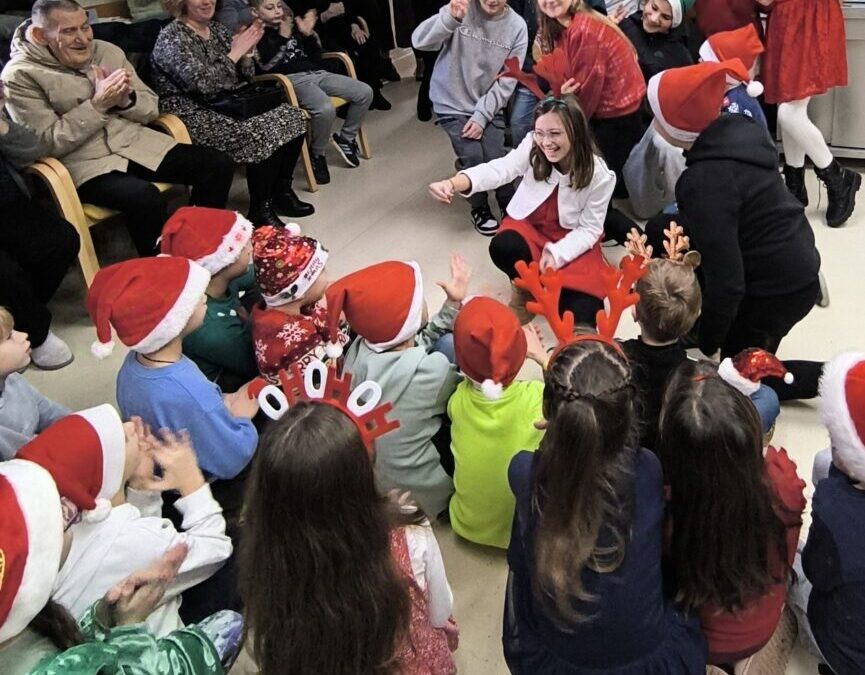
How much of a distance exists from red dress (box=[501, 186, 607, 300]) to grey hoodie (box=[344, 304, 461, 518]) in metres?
0.83

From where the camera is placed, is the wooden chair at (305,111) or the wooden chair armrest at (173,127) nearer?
the wooden chair armrest at (173,127)

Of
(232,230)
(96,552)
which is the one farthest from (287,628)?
(232,230)

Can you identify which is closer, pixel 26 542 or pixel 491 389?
A: pixel 26 542

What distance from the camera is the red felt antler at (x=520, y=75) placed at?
3.28 m

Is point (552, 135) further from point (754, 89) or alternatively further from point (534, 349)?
point (534, 349)

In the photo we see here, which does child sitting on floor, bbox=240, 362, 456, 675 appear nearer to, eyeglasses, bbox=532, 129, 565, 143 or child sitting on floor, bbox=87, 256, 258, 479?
child sitting on floor, bbox=87, 256, 258, 479

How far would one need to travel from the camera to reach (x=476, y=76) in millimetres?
3545

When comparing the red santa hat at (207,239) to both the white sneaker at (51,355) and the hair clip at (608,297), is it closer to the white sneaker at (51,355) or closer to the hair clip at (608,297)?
the hair clip at (608,297)

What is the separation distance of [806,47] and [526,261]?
149 cm

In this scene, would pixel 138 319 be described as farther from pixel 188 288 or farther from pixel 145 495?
pixel 145 495

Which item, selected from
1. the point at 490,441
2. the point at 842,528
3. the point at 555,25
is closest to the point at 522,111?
the point at 555,25

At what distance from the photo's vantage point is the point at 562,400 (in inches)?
→ 54.0

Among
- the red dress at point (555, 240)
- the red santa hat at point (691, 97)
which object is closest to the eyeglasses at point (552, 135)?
the red dress at point (555, 240)

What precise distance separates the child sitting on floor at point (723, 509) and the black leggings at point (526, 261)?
1116 millimetres
